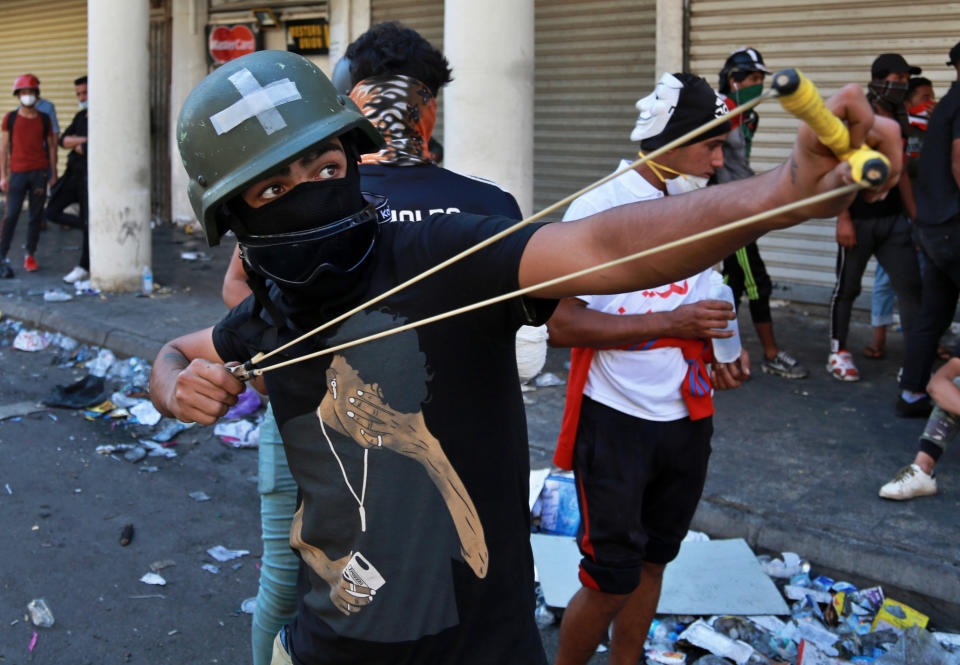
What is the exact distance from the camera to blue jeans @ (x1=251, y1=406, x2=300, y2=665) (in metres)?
2.89

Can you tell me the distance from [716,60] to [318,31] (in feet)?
21.0

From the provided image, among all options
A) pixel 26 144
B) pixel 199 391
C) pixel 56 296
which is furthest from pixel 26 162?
pixel 199 391

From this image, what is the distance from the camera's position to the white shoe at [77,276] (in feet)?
34.0

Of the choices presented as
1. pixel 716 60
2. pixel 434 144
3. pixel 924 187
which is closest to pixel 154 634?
pixel 434 144

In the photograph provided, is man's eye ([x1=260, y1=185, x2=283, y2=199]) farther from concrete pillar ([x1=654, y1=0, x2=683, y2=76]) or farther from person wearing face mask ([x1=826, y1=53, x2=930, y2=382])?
concrete pillar ([x1=654, y1=0, x2=683, y2=76])

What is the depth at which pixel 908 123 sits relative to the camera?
6.48 m

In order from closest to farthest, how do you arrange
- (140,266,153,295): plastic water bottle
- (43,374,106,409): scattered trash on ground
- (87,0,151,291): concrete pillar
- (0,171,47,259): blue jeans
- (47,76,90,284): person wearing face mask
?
(43,374,106,409): scattered trash on ground → (87,0,151,291): concrete pillar → (140,266,153,295): plastic water bottle → (47,76,90,284): person wearing face mask → (0,171,47,259): blue jeans

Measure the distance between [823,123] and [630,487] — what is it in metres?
1.96

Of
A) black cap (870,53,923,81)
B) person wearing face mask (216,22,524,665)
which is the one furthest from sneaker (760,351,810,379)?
person wearing face mask (216,22,524,665)

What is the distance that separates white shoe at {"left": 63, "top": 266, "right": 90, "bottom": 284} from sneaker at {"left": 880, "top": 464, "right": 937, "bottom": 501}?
338 inches

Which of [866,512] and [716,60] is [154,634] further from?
[716,60]

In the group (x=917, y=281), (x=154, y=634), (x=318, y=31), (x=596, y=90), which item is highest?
(x=318, y=31)

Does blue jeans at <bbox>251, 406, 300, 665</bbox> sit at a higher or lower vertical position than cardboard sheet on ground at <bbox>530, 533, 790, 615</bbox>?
higher

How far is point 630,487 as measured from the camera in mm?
2969
